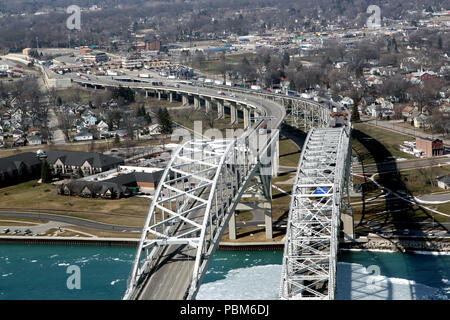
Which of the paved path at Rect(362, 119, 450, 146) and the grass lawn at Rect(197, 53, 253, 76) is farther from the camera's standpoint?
the grass lawn at Rect(197, 53, 253, 76)

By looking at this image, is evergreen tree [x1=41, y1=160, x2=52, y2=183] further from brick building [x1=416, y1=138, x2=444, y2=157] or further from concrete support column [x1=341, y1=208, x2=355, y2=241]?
brick building [x1=416, y1=138, x2=444, y2=157]

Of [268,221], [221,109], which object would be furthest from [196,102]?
[268,221]

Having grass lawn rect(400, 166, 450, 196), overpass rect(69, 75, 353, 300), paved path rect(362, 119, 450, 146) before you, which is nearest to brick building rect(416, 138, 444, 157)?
paved path rect(362, 119, 450, 146)

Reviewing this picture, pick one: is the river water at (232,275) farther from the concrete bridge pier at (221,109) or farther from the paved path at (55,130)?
the concrete bridge pier at (221,109)

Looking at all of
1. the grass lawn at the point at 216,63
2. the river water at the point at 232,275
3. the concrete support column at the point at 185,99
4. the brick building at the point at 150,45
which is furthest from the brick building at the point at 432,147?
the brick building at the point at 150,45

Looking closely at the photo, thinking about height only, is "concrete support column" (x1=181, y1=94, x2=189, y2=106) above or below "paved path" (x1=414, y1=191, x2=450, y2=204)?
above

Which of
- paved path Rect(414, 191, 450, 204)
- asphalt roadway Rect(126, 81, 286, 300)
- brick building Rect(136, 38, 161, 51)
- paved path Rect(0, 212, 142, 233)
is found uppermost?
brick building Rect(136, 38, 161, 51)

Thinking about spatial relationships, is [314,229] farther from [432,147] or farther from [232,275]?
[432,147]
